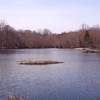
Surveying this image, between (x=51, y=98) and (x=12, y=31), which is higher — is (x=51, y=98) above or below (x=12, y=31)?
below

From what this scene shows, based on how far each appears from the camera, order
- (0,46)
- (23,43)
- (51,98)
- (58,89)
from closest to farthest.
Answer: (51,98), (58,89), (0,46), (23,43)

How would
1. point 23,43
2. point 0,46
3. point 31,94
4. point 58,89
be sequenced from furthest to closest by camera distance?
point 23,43, point 0,46, point 58,89, point 31,94

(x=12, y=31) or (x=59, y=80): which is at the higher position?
(x=12, y=31)

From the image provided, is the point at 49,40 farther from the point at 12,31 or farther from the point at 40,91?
the point at 40,91

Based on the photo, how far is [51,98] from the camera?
1554cm

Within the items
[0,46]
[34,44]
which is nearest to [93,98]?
[0,46]

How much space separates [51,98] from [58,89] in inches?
119

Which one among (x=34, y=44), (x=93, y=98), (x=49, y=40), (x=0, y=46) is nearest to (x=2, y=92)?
(x=93, y=98)

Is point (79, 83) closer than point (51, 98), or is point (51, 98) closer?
point (51, 98)

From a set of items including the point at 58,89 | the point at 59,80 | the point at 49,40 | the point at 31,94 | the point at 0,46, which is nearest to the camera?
the point at 31,94

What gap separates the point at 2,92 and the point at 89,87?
20.1 feet

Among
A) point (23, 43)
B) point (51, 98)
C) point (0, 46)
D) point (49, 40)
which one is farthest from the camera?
point (49, 40)

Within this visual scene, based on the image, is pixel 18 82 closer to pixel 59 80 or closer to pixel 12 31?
pixel 59 80

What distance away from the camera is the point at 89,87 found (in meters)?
19.4
